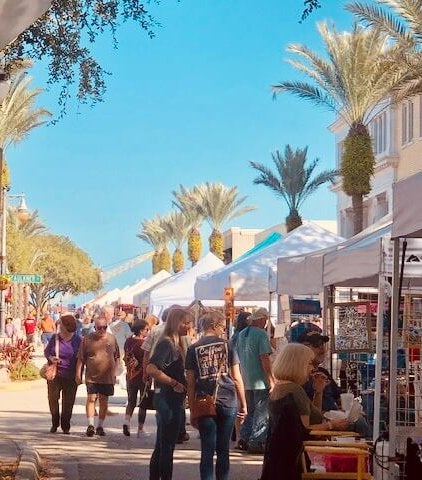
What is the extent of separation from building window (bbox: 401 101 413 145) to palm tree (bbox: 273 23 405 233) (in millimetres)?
16242

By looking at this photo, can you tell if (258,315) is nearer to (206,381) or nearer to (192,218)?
(206,381)

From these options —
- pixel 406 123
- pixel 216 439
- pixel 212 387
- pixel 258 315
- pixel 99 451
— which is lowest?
pixel 99 451

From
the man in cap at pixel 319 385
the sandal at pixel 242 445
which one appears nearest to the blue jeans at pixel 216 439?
the man in cap at pixel 319 385

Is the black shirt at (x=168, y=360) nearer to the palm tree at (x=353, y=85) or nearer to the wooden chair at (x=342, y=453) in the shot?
the wooden chair at (x=342, y=453)

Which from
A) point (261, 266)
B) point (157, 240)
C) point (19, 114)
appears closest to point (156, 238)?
point (157, 240)

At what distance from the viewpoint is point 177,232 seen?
85000mm

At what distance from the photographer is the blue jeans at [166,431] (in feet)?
32.4

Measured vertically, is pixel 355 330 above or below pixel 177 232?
below

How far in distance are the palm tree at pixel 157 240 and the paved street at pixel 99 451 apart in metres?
67.5

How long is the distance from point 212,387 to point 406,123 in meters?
48.7

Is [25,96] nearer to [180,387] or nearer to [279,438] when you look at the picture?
[180,387]

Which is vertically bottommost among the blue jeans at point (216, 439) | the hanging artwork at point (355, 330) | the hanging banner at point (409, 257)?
the blue jeans at point (216, 439)

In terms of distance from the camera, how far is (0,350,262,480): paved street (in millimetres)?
12117

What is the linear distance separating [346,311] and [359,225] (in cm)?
2759
